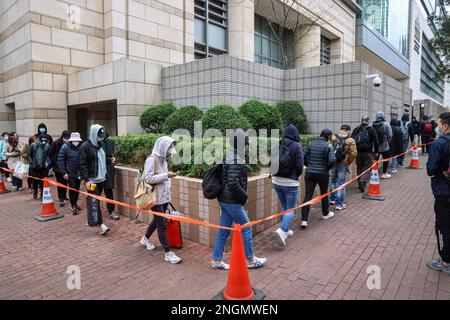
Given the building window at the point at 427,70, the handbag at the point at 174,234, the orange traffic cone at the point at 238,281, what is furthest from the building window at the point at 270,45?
the building window at the point at 427,70

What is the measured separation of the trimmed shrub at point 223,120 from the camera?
7.97m

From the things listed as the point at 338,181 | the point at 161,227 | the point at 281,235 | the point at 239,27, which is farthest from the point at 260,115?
the point at 239,27

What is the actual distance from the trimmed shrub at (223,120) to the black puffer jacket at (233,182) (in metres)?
3.98

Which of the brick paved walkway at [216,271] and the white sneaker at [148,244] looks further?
the white sneaker at [148,244]

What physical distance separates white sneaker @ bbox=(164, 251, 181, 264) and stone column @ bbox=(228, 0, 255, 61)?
1353 cm

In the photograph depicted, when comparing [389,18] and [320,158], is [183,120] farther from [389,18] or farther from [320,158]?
[389,18]

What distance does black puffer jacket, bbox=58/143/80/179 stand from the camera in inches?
274

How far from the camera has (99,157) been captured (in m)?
6.16

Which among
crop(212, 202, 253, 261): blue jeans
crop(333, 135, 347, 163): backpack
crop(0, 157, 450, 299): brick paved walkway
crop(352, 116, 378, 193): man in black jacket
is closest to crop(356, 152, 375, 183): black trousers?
crop(352, 116, 378, 193): man in black jacket

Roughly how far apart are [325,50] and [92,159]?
71.3 ft

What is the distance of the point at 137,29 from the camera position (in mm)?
12703

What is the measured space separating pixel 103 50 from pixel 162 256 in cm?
1064

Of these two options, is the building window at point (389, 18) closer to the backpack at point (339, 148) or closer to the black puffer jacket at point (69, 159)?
the backpack at point (339, 148)

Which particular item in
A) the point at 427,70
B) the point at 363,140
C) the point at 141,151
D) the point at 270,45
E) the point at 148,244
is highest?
the point at 427,70
